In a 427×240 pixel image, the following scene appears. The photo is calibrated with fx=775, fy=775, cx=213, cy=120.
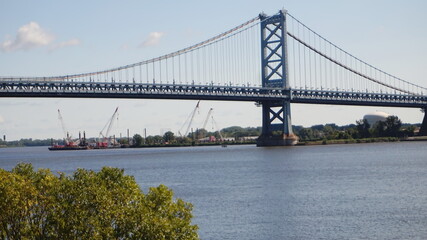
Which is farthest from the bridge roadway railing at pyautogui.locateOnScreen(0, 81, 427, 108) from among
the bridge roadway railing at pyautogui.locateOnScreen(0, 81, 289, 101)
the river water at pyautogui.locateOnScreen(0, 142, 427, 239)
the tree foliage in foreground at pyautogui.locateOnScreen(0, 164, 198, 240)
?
the tree foliage in foreground at pyautogui.locateOnScreen(0, 164, 198, 240)

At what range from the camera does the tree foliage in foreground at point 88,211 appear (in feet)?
55.0

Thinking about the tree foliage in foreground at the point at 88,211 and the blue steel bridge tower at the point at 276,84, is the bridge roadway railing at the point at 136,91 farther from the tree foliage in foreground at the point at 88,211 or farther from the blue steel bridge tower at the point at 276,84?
the tree foliage in foreground at the point at 88,211

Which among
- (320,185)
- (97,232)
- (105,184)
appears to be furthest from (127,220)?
(320,185)

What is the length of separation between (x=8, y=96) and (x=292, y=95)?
36.5 meters

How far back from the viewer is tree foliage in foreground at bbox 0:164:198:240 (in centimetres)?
1675

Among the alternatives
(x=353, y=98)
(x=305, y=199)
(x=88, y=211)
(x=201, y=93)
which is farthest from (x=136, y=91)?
(x=88, y=211)

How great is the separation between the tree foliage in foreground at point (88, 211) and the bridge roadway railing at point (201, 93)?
58.3 metres

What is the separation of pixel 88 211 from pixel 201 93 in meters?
70.9

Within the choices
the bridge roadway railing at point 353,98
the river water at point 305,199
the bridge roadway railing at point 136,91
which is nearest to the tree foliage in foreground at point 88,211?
the river water at point 305,199

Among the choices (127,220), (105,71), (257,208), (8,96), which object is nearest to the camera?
(127,220)

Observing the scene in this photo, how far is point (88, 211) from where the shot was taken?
17.4 m

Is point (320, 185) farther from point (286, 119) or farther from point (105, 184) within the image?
point (286, 119)

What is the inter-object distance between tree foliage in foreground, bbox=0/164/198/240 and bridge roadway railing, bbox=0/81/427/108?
58.3 m

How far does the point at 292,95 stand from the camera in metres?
96.4
